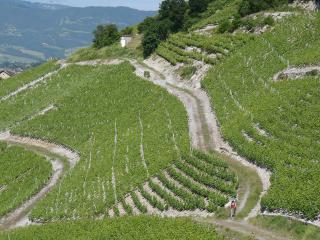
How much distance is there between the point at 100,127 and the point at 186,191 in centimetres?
3289

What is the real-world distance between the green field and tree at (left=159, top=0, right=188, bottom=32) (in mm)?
43962

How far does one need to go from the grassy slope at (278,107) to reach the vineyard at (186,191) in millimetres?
3654

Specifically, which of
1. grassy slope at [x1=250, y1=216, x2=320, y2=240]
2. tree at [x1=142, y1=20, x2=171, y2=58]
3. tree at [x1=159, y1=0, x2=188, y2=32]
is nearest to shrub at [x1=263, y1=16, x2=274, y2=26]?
tree at [x1=142, y1=20, x2=171, y2=58]

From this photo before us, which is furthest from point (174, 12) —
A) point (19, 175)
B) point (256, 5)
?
point (19, 175)

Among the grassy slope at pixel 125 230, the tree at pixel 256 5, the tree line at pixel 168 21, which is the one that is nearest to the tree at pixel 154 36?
the tree line at pixel 168 21

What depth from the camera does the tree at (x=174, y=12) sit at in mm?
113938

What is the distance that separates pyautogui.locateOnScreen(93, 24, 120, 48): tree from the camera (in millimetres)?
124562

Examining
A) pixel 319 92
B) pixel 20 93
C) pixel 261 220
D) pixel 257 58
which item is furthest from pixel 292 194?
pixel 20 93

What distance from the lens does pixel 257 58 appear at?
77.2 m

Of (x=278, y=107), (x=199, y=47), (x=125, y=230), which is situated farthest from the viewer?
(x=199, y=47)

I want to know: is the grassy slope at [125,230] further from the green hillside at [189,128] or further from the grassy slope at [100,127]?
the grassy slope at [100,127]

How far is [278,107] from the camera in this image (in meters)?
57.9

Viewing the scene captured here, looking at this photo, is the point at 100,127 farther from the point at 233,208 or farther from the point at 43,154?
the point at 233,208

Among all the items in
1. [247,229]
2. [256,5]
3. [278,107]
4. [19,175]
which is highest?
[256,5]
